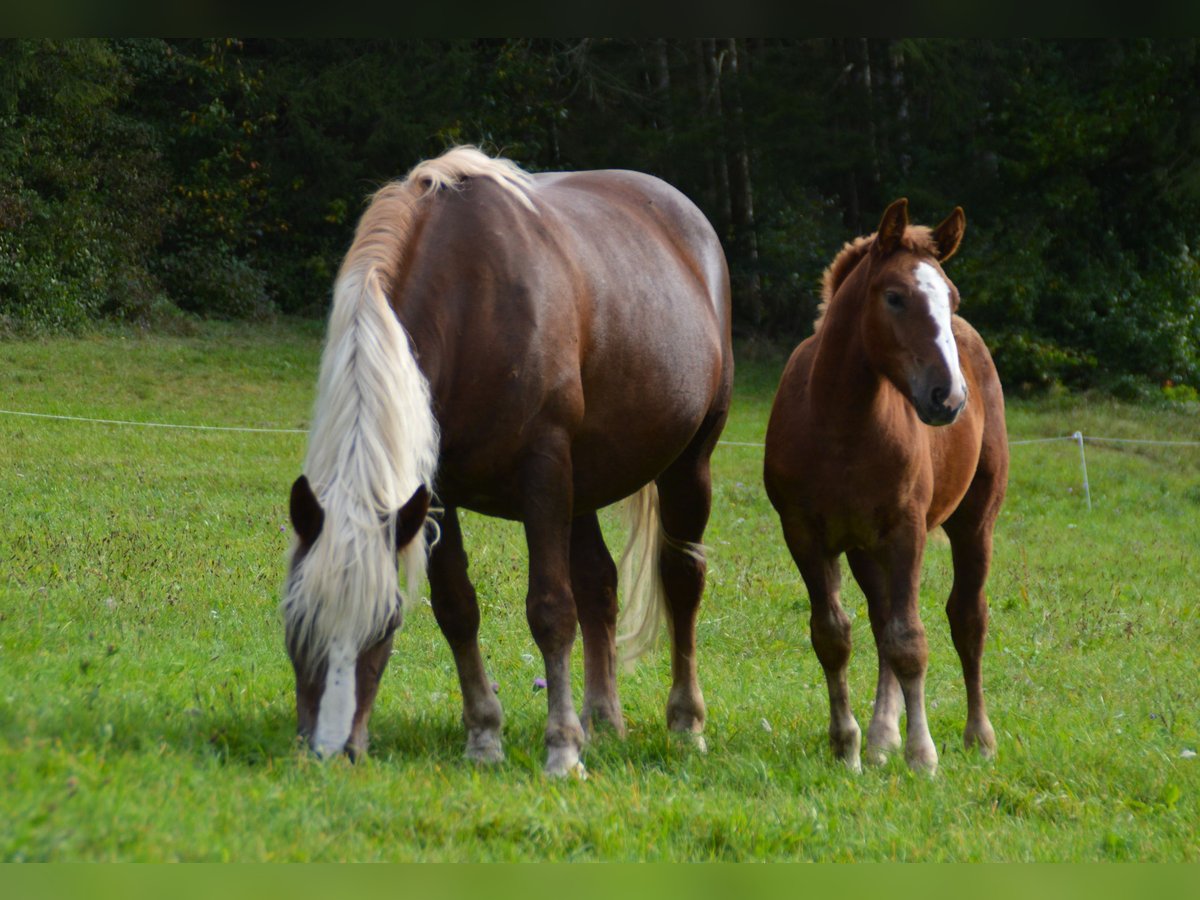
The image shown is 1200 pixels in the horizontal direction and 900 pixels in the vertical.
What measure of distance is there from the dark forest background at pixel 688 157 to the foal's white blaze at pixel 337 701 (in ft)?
61.9

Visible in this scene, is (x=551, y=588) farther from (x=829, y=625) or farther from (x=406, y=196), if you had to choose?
(x=406, y=196)

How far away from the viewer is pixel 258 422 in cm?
1673

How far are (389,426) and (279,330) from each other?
21084 millimetres

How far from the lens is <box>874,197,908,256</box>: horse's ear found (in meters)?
5.06

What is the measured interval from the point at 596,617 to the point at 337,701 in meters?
1.96

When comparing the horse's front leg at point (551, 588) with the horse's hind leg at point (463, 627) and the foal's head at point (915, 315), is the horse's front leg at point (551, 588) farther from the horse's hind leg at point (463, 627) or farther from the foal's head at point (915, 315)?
the foal's head at point (915, 315)

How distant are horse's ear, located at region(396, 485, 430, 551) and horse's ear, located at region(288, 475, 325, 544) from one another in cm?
23

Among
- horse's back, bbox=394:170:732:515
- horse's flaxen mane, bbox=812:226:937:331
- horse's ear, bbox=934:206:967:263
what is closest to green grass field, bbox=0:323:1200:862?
horse's back, bbox=394:170:732:515

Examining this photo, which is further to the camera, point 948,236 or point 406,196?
point 948,236

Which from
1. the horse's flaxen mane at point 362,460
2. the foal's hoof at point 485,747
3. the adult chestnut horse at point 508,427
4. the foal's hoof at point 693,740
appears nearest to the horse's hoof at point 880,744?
the foal's hoof at point 693,740

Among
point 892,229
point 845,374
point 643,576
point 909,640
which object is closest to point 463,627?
point 643,576

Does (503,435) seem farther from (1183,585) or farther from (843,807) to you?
(1183,585)

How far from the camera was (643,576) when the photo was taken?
6.20 metres

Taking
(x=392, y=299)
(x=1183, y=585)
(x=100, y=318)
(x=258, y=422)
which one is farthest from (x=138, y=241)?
(x=392, y=299)
